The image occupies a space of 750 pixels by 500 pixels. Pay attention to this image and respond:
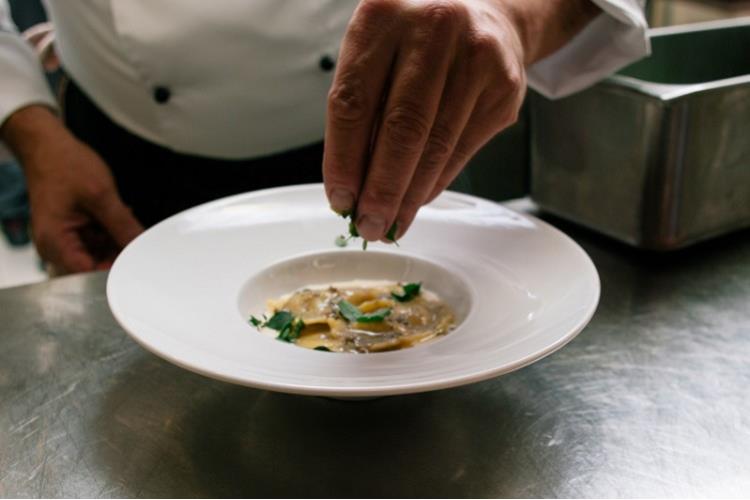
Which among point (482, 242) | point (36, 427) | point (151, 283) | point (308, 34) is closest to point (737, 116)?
point (482, 242)

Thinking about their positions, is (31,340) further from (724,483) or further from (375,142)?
(724,483)

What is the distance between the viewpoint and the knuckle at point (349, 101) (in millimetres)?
632

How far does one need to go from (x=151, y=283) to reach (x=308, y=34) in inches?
21.4

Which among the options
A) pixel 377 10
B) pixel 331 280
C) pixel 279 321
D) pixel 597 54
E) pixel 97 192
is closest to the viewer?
pixel 377 10

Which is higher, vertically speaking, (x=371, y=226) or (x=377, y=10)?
(x=377, y=10)

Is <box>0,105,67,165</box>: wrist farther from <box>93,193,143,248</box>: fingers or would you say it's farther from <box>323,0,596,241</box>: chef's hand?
<box>323,0,596,241</box>: chef's hand

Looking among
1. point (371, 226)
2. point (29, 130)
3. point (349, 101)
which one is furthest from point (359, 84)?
point (29, 130)

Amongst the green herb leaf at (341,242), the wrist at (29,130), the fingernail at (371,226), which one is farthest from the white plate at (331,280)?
the wrist at (29,130)

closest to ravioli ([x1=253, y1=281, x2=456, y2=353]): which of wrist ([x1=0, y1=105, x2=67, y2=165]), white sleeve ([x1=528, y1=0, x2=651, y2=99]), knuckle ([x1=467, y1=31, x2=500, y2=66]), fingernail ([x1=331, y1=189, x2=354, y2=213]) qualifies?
fingernail ([x1=331, y1=189, x2=354, y2=213])

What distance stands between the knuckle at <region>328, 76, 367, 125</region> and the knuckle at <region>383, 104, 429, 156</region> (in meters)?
0.02

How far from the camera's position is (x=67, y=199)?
1.08 meters

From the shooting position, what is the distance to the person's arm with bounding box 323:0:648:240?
63 cm

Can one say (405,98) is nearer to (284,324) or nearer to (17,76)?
(284,324)

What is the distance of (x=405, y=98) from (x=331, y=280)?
0.30 metres
